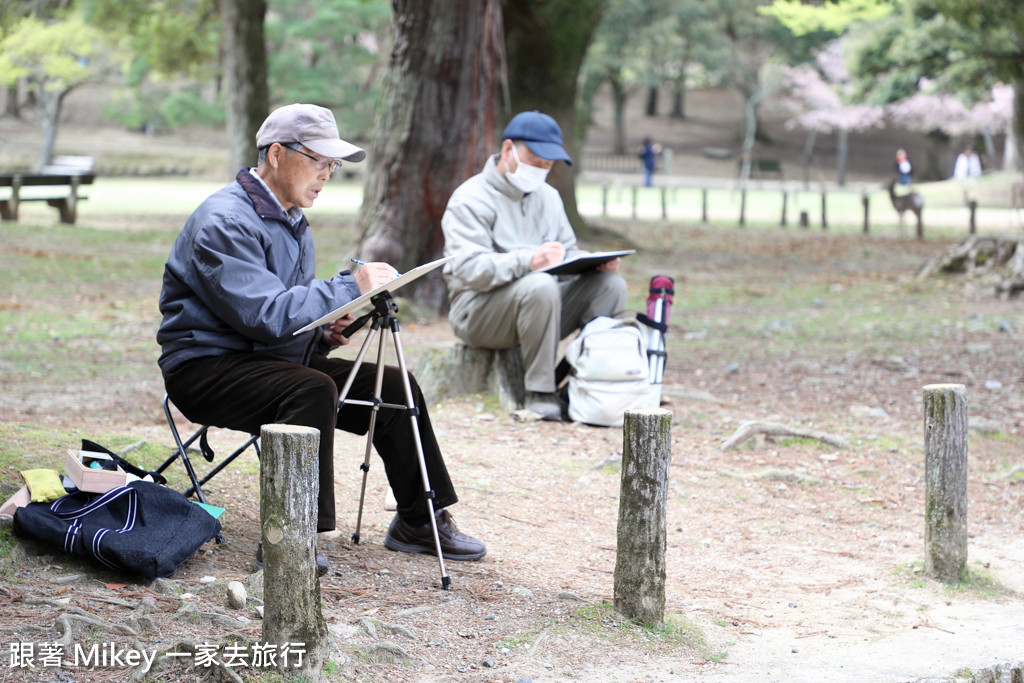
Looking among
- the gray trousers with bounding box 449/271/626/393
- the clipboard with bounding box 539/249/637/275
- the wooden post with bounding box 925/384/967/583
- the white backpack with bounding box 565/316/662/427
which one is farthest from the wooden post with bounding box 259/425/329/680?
the white backpack with bounding box 565/316/662/427

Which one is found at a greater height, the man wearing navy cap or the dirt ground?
the man wearing navy cap

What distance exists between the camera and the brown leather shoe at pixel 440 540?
423 centimetres

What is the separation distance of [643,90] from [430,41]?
179 feet

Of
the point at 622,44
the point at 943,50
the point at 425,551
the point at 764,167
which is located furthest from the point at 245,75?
the point at 764,167

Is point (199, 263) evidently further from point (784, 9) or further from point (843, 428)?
point (784, 9)

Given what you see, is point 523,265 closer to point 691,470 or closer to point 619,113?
point 691,470

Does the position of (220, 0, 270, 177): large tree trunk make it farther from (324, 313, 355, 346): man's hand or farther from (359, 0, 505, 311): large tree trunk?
Result: (324, 313, 355, 346): man's hand

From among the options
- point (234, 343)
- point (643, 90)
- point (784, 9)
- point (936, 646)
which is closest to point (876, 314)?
point (936, 646)

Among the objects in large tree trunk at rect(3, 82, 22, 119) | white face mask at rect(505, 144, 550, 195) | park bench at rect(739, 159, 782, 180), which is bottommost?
white face mask at rect(505, 144, 550, 195)

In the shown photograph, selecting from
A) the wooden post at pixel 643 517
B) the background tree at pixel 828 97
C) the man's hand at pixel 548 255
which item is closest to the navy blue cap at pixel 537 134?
the man's hand at pixel 548 255

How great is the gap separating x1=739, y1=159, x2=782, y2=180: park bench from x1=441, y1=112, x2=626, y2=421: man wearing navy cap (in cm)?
3714

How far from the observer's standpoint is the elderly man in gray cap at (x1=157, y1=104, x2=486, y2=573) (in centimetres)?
367

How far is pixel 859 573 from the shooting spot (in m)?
4.73

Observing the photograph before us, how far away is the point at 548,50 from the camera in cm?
1506
